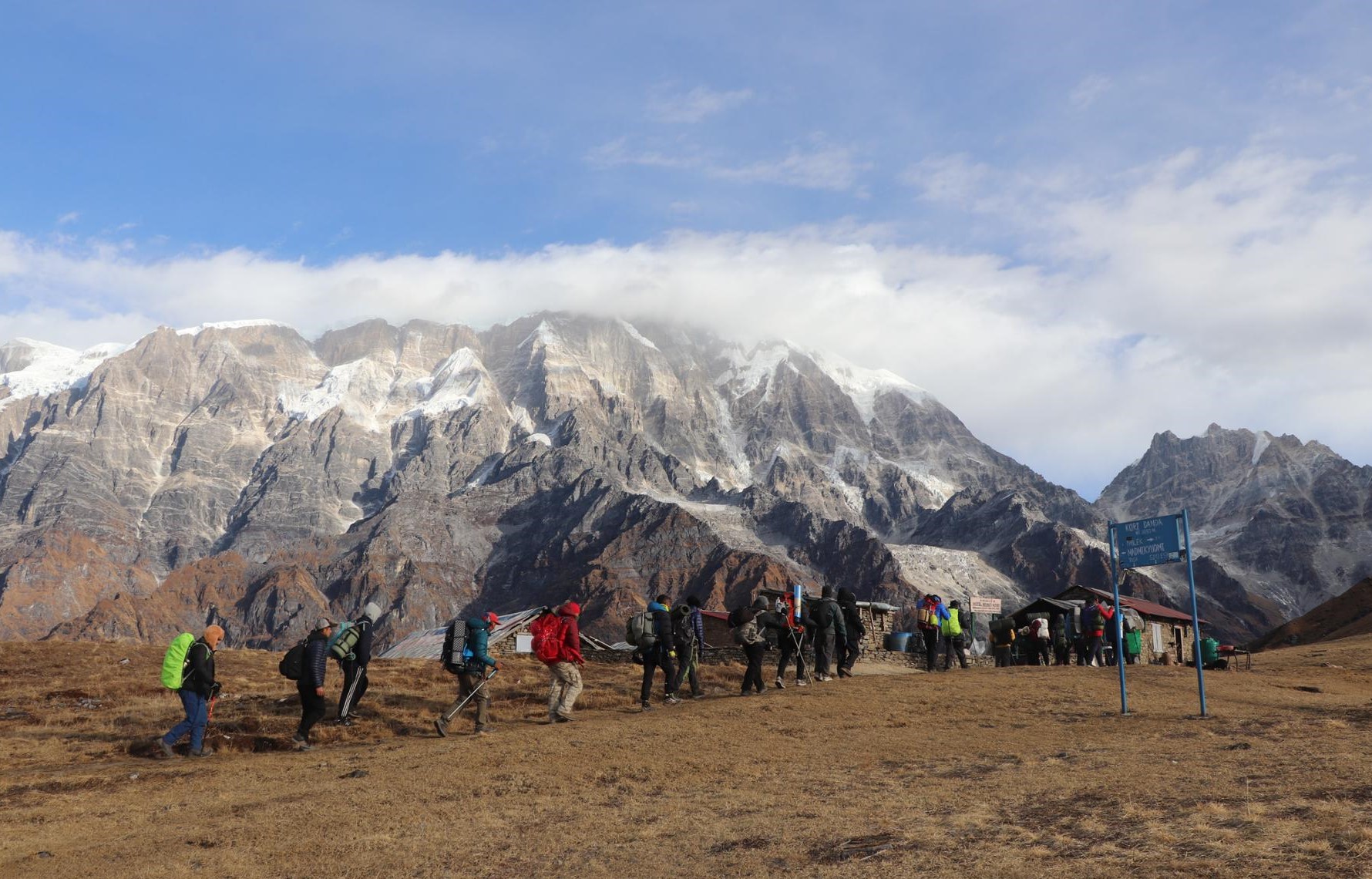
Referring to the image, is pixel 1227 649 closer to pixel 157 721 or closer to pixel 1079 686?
pixel 1079 686

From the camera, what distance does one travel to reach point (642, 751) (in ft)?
53.1

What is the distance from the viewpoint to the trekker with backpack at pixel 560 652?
19.1 meters

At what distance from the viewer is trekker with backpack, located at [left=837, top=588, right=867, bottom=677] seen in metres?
26.3

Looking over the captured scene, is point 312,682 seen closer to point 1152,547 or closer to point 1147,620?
point 1152,547

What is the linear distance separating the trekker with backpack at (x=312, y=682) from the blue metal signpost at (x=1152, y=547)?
12.9 metres

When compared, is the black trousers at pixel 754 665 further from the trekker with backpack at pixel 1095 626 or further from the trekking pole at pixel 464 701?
the trekker with backpack at pixel 1095 626

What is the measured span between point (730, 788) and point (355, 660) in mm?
8446

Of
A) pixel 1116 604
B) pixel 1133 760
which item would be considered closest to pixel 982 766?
pixel 1133 760

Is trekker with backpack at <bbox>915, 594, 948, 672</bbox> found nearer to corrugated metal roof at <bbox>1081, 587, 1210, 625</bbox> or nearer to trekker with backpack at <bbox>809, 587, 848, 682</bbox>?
trekker with backpack at <bbox>809, 587, 848, 682</bbox>

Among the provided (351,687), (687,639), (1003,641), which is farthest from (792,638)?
(1003,641)

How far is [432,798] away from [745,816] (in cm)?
402

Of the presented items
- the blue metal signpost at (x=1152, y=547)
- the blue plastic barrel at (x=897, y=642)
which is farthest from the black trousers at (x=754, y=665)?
the blue plastic barrel at (x=897, y=642)

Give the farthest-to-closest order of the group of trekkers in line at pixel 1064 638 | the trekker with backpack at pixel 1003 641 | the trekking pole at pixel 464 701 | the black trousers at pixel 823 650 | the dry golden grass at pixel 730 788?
the trekker with backpack at pixel 1003 641 < the group of trekkers in line at pixel 1064 638 < the black trousers at pixel 823 650 < the trekking pole at pixel 464 701 < the dry golden grass at pixel 730 788

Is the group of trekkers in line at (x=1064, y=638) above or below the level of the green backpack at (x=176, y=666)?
above
